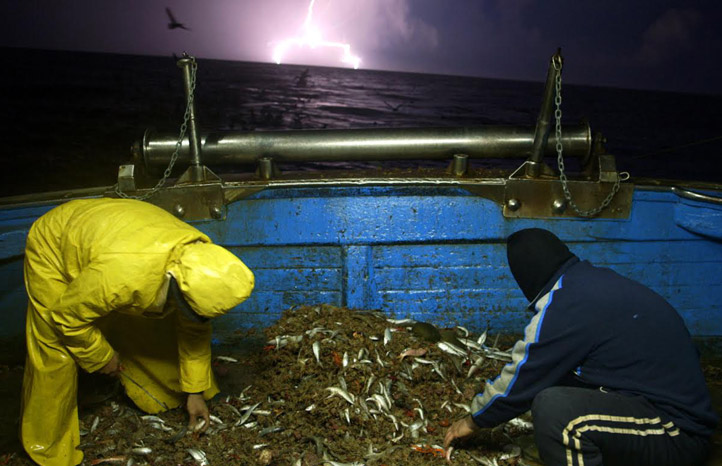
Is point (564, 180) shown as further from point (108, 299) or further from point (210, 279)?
point (108, 299)

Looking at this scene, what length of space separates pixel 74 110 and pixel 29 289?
34.6m

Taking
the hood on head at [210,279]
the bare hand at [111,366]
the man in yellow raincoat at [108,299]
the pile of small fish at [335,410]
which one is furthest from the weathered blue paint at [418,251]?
the hood on head at [210,279]

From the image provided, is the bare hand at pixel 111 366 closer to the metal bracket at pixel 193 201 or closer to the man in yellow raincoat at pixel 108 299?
the man in yellow raincoat at pixel 108 299

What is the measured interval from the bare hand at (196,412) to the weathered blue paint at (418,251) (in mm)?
1107

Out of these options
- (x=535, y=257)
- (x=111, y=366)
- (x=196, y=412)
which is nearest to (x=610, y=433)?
(x=535, y=257)

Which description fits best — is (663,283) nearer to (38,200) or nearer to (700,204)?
(700,204)

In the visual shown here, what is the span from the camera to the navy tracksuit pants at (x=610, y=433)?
237 cm

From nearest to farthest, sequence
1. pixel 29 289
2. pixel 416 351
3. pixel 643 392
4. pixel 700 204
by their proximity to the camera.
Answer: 1. pixel 643 392
2. pixel 29 289
3. pixel 416 351
4. pixel 700 204

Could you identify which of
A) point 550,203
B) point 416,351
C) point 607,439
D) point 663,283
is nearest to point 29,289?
point 416,351

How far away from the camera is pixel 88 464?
10.4 feet

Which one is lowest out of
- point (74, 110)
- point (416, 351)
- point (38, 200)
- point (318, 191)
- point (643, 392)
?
point (416, 351)

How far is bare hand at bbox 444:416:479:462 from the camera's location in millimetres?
2750

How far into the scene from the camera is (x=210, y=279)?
8.64 feet

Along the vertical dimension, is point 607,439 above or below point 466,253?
below
